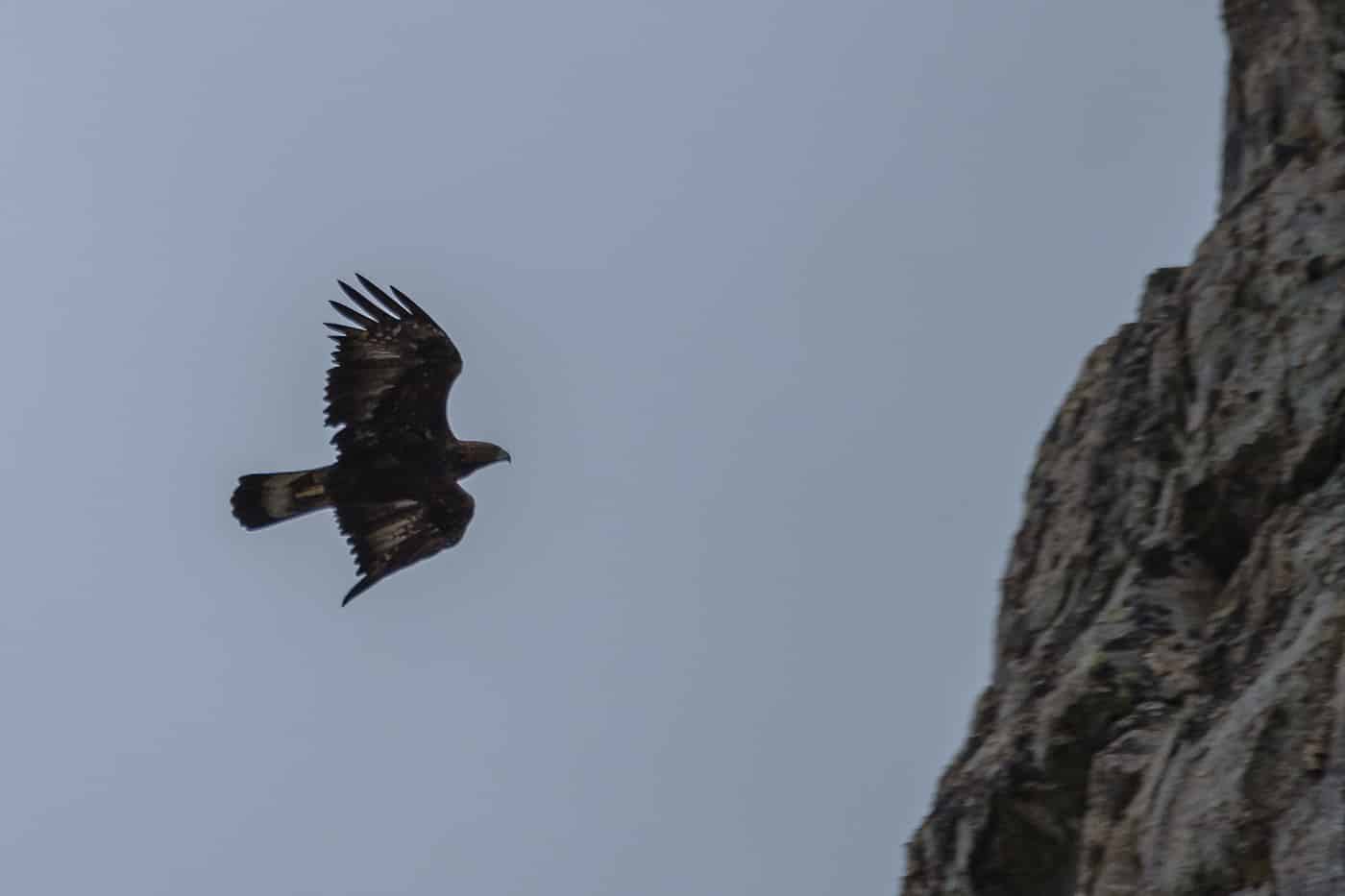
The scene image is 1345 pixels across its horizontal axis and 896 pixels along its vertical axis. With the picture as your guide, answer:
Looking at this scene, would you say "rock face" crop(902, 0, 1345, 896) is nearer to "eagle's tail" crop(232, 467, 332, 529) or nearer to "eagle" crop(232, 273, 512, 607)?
"eagle" crop(232, 273, 512, 607)

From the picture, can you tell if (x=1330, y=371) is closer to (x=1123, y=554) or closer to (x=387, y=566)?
(x=1123, y=554)

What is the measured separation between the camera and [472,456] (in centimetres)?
1616

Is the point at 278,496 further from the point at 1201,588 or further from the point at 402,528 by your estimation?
the point at 1201,588

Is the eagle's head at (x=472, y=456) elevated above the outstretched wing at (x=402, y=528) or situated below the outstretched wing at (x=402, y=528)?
above

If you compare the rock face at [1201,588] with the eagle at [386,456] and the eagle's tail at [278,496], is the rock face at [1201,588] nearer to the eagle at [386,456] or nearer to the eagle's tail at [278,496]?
the eagle at [386,456]

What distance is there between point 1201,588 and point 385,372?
6.53 meters

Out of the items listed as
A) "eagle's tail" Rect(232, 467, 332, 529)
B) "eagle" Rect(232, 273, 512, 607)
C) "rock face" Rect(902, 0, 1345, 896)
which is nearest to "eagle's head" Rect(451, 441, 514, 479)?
"eagle" Rect(232, 273, 512, 607)

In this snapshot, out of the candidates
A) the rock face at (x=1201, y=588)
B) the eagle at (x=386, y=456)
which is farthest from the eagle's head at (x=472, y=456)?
the rock face at (x=1201, y=588)

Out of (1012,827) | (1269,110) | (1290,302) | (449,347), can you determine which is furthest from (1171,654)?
(449,347)

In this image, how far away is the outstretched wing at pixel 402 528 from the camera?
52.3 feet

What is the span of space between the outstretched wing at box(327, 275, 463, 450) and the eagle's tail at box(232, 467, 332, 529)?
1.45 feet

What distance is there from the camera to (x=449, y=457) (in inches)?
632

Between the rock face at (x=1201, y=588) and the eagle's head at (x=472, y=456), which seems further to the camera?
the eagle's head at (x=472, y=456)

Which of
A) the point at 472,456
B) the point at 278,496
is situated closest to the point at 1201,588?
the point at 472,456
